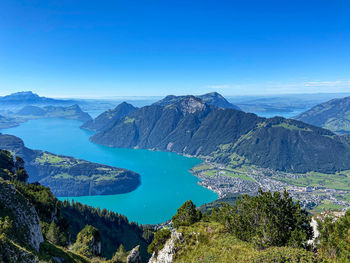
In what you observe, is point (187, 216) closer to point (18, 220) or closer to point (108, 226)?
point (18, 220)

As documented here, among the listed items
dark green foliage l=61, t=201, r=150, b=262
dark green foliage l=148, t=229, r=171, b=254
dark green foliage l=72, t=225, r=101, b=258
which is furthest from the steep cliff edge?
dark green foliage l=61, t=201, r=150, b=262

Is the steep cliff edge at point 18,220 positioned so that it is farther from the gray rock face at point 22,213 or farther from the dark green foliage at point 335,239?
the dark green foliage at point 335,239

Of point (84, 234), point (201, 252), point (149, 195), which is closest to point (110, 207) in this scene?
point (149, 195)

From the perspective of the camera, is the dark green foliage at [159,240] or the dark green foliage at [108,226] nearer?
the dark green foliage at [159,240]

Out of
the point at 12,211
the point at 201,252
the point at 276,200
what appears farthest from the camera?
the point at 276,200

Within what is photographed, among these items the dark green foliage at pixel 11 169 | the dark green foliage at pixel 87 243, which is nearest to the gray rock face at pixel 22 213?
the dark green foliage at pixel 87 243

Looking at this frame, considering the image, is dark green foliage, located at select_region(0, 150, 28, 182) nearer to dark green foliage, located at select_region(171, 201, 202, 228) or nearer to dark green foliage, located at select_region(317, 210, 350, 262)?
dark green foliage, located at select_region(171, 201, 202, 228)

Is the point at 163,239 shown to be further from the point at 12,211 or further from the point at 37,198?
the point at 37,198
